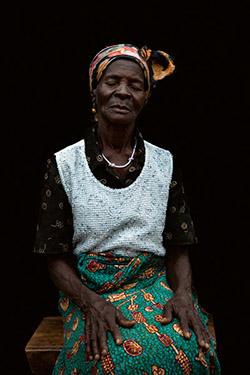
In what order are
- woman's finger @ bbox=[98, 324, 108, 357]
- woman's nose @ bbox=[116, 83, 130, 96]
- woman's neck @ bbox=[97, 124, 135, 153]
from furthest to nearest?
woman's neck @ bbox=[97, 124, 135, 153], woman's nose @ bbox=[116, 83, 130, 96], woman's finger @ bbox=[98, 324, 108, 357]

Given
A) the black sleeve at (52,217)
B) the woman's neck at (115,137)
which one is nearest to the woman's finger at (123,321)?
the black sleeve at (52,217)

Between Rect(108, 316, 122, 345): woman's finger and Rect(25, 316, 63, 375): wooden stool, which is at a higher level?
Rect(108, 316, 122, 345): woman's finger

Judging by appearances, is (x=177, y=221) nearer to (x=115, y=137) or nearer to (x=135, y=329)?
(x=115, y=137)

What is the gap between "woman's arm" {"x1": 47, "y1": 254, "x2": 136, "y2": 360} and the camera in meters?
2.76

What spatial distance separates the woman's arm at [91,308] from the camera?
276 cm

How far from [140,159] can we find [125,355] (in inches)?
39.5

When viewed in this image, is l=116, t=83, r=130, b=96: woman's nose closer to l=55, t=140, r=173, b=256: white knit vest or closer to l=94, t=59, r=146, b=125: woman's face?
l=94, t=59, r=146, b=125: woman's face

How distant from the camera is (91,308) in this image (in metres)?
2.90

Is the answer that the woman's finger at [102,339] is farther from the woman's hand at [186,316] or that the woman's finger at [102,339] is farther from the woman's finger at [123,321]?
the woman's hand at [186,316]

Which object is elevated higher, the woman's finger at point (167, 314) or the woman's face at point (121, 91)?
the woman's face at point (121, 91)

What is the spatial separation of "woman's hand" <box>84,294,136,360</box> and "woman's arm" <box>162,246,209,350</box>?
0.22 metres

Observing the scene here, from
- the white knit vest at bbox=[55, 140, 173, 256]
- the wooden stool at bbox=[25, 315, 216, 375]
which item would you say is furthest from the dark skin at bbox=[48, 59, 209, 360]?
the wooden stool at bbox=[25, 315, 216, 375]

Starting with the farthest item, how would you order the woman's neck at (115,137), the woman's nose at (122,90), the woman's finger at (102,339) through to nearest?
1. the woman's neck at (115,137)
2. the woman's nose at (122,90)
3. the woman's finger at (102,339)

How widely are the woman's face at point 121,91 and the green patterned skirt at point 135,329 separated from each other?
67cm
